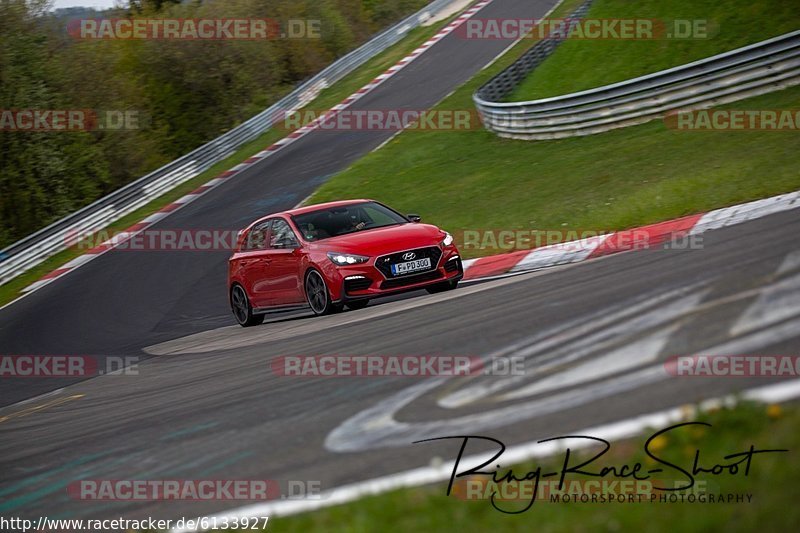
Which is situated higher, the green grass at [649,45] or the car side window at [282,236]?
the green grass at [649,45]

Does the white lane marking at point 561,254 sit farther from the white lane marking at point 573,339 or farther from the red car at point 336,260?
the white lane marking at point 573,339

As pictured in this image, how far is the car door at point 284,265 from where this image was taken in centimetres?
1309

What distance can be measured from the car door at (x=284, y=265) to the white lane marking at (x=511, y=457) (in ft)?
28.1

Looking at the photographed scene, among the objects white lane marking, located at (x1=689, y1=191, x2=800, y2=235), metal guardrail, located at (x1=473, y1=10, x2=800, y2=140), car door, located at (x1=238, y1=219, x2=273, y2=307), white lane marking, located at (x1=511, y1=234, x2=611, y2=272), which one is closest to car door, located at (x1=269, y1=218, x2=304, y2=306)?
car door, located at (x1=238, y1=219, x2=273, y2=307)

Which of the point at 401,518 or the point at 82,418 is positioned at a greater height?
the point at 401,518

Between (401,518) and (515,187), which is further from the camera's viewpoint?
(515,187)

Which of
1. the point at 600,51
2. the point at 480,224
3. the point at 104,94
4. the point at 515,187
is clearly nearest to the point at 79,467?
the point at 480,224

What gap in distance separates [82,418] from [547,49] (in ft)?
70.3

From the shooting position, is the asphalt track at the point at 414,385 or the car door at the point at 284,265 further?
the car door at the point at 284,265

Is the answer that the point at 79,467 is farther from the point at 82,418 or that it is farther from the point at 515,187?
the point at 515,187

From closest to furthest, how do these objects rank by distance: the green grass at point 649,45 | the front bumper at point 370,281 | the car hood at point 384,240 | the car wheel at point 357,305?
the front bumper at point 370,281
the car hood at point 384,240
the car wheel at point 357,305
the green grass at point 649,45

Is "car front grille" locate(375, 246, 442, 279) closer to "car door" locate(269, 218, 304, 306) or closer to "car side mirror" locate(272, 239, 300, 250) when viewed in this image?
"car door" locate(269, 218, 304, 306)

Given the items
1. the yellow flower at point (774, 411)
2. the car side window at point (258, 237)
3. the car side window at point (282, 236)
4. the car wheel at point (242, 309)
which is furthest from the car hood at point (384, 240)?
the yellow flower at point (774, 411)

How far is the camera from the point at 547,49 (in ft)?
90.7
